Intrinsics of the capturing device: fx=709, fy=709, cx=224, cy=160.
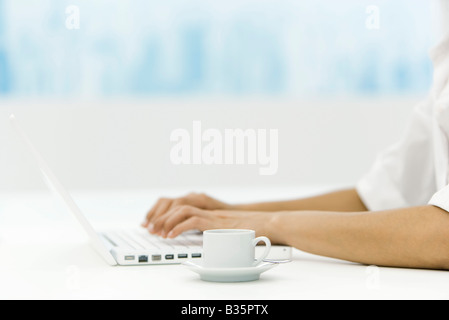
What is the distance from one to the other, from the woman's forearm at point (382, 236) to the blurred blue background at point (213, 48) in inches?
138

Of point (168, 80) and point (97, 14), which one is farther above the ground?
point (97, 14)

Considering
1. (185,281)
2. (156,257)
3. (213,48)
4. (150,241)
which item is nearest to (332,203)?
(150,241)

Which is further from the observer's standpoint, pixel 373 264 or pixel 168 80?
pixel 168 80

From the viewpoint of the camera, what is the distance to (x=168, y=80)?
4.52m

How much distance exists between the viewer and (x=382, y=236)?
3.29 ft

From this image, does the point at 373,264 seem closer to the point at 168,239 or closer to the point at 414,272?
the point at 414,272

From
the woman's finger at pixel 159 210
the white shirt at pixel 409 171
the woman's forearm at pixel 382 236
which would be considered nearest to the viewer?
the woman's forearm at pixel 382 236

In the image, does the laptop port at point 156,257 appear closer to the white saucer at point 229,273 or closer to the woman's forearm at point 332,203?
the white saucer at point 229,273

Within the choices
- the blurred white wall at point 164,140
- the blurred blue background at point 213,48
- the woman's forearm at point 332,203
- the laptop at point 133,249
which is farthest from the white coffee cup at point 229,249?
the blurred blue background at point 213,48

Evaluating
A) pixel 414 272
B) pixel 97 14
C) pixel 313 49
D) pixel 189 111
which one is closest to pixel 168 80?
pixel 189 111

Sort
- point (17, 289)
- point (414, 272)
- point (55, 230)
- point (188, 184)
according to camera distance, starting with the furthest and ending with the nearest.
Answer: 1. point (188, 184)
2. point (55, 230)
3. point (414, 272)
4. point (17, 289)

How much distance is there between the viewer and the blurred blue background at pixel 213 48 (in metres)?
4.34
